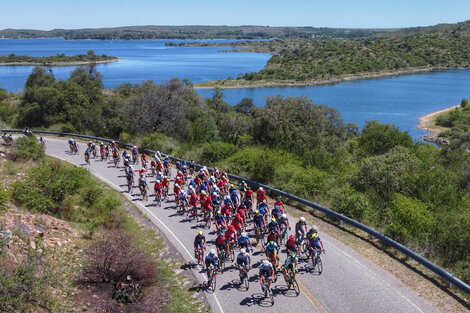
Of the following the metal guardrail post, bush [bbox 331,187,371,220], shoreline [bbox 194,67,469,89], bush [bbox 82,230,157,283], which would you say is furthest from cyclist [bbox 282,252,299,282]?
shoreline [bbox 194,67,469,89]

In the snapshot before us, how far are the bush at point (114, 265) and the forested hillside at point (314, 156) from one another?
34.8ft

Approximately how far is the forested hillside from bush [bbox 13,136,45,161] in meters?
8.87

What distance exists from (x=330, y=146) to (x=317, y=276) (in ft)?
83.5

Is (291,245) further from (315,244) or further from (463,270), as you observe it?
(463,270)

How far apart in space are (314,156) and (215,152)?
7586 mm

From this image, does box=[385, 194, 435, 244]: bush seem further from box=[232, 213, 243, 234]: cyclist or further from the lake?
the lake

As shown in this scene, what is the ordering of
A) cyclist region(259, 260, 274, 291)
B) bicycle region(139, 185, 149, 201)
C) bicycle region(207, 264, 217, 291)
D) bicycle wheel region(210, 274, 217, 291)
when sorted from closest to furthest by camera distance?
cyclist region(259, 260, 274, 291) → bicycle region(207, 264, 217, 291) → bicycle wheel region(210, 274, 217, 291) → bicycle region(139, 185, 149, 201)

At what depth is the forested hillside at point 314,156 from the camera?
60.1 feet

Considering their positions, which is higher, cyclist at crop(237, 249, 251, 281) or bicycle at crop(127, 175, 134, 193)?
cyclist at crop(237, 249, 251, 281)

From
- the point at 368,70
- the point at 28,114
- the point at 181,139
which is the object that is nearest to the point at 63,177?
the point at 181,139

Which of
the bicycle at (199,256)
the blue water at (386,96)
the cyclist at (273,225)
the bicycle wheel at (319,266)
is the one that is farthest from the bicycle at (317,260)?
the blue water at (386,96)

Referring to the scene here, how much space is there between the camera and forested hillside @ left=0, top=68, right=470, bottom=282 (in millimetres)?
18312

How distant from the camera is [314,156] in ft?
95.2

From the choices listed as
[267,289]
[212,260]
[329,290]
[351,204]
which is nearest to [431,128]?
[351,204]
